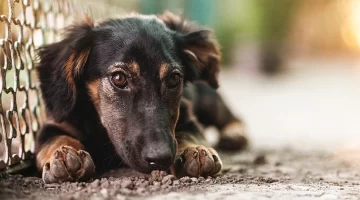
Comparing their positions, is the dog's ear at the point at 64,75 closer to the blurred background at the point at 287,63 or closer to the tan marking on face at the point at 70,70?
the tan marking on face at the point at 70,70

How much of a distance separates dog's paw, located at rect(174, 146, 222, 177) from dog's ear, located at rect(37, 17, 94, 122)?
26.6 inches

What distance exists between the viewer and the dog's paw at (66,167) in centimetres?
262

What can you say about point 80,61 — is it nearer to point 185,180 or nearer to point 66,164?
point 66,164

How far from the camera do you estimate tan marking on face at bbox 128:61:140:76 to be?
285 cm

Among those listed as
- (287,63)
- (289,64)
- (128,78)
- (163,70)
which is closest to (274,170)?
(163,70)

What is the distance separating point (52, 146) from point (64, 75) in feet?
1.29

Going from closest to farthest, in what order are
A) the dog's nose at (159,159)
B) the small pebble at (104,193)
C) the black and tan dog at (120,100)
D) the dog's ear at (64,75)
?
the small pebble at (104,193) < the dog's nose at (159,159) < the black and tan dog at (120,100) < the dog's ear at (64,75)

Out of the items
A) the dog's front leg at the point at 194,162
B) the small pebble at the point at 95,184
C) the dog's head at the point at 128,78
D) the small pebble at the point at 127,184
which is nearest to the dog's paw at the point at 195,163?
the dog's front leg at the point at 194,162

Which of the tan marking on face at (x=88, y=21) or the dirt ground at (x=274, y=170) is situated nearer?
the dirt ground at (x=274, y=170)

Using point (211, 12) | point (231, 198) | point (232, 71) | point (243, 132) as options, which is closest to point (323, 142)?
point (243, 132)

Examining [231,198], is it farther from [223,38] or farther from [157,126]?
[223,38]

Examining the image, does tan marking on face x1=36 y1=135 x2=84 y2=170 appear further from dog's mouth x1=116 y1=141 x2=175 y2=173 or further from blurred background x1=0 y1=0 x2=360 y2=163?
blurred background x1=0 y1=0 x2=360 y2=163

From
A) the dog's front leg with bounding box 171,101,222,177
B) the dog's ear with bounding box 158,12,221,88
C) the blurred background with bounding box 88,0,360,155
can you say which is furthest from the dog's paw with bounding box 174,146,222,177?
the blurred background with bounding box 88,0,360,155

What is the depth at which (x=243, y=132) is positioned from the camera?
4.93 m
